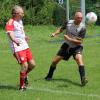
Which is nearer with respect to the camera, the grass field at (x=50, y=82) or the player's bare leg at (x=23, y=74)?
the grass field at (x=50, y=82)

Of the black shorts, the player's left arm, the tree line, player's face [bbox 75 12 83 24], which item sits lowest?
the tree line

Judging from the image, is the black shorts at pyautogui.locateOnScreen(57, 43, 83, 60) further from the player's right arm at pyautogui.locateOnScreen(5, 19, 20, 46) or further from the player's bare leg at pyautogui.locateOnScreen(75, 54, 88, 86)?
the player's right arm at pyautogui.locateOnScreen(5, 19, 20, 46)

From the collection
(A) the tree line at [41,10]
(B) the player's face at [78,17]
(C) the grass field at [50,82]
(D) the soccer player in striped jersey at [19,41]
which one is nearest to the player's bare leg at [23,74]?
(D) the soccer player in striped jersey at [19,41]

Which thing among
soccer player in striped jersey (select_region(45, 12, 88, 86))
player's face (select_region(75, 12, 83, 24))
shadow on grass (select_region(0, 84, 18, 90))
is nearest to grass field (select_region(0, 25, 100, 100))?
shadow on grass (select_region(0, 84, 18, 90))

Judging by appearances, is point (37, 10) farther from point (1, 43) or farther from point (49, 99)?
point (49, 99)

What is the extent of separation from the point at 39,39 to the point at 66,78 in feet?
42.8

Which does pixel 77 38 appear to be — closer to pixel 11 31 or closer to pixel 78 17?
pixel 78 17

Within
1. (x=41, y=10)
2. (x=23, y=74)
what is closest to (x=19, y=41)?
(x=23, y=74)

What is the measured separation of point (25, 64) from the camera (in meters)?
10.5

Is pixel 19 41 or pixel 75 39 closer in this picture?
pixel 19 41

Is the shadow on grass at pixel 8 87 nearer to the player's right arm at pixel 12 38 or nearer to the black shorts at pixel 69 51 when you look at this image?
the player's right arm at pixel 12 38

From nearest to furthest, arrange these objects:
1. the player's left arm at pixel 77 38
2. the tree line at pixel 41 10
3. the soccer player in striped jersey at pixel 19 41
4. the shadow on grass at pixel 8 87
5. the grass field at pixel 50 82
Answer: the grass field at pixel 50 82
the soccer player in striped jersey at pixel 19 41
the shadow on grass at pixel 8 87
the player's left arm at pixel 77 38
the tree line at pixel 41 10

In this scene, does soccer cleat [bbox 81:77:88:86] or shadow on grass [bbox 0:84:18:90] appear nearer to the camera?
shadow on grass [bbox 0:84:18:90]

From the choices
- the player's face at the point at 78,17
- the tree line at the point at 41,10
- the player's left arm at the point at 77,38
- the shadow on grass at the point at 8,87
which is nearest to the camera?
the shadow on grass at the point at 8,87
